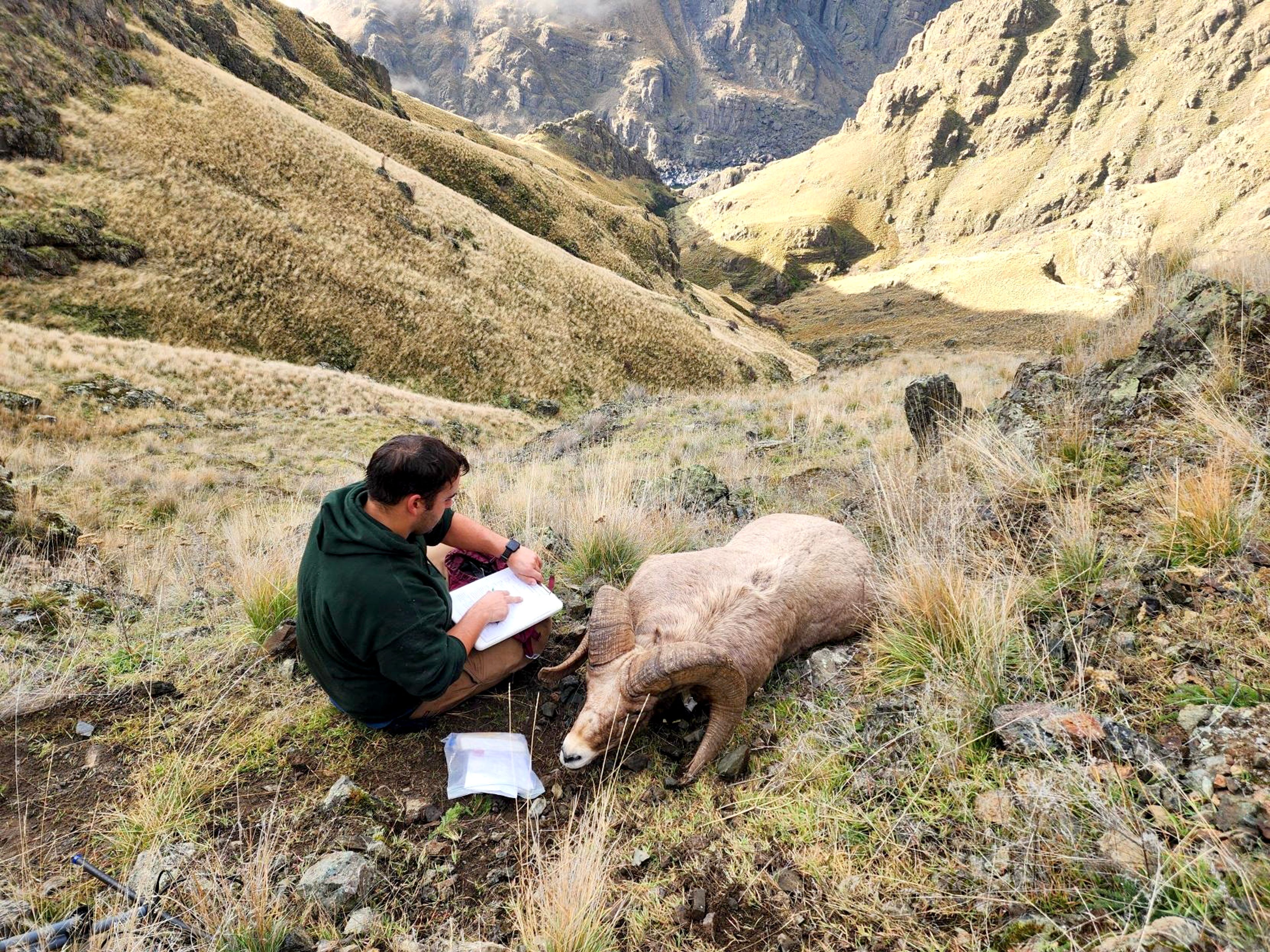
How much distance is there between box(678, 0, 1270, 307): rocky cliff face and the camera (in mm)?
62000

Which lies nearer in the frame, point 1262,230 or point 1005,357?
point 1005,357

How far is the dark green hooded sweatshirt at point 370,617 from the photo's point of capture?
275 centimetres

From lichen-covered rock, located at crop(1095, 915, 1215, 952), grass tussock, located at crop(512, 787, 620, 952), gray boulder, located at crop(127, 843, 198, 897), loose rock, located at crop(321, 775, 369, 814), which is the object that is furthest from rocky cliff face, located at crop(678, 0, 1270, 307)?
gray boulder, located at crop(127, 843, 198, 897)

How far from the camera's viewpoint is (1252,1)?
79938mm

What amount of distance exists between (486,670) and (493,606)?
0.39 metres

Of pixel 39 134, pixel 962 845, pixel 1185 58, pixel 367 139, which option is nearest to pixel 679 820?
pixel 962 845

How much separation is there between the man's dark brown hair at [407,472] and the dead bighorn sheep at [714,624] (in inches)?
42.3

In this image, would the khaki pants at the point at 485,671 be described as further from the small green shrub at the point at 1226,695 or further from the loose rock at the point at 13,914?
the small green shrub at the point at 1226,695

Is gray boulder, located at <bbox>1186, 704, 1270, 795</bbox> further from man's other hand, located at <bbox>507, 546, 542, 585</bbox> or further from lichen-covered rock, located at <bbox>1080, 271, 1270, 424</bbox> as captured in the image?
lichen-covered rock, located at <bbox>1080, 271, 1270, 424</bbox>

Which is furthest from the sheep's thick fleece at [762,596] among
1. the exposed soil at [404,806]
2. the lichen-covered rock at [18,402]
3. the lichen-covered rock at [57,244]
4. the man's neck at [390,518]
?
the lichen-covered rock at [57,244]

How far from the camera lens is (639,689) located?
280 cm

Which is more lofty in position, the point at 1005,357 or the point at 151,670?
the point at 1005,357

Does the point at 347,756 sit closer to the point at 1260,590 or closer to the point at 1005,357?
the point at 1260,590

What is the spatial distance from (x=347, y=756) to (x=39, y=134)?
112 feet
